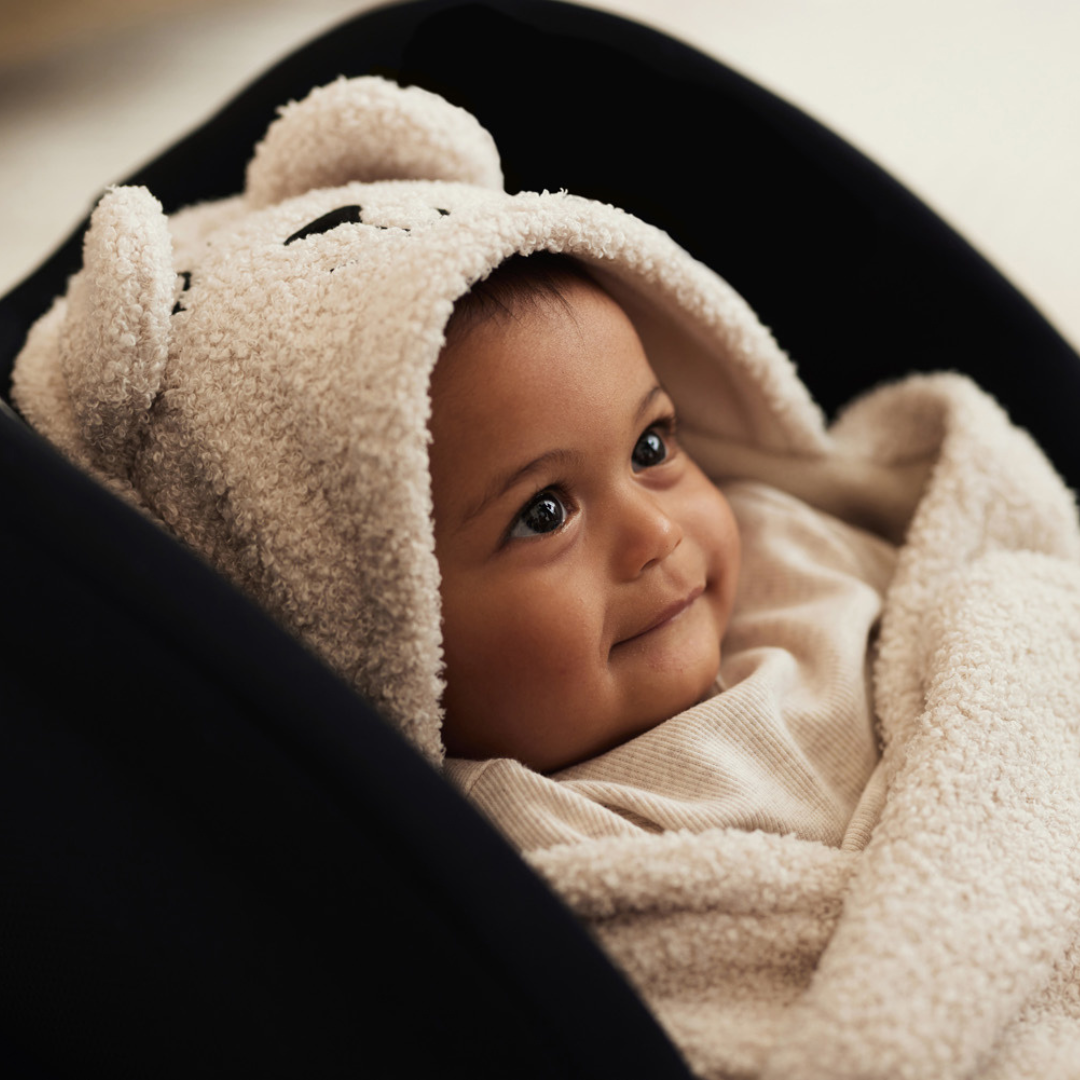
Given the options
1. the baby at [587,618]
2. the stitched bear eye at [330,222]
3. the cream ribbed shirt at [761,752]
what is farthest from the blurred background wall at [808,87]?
the stitched bear eye at [330,222]

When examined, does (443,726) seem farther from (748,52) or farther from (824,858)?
(748,52)

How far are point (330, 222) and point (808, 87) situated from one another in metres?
1.48

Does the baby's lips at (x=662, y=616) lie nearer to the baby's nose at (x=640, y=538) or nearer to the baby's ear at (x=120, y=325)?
the baby's nose at (x=640, y=538)

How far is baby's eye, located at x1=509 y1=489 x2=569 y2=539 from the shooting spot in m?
0.67

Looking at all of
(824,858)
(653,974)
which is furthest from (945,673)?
(653,974)

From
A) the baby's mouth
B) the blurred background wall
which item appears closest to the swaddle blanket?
the baby's mouth

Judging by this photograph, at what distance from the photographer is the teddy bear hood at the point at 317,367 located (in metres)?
0.60

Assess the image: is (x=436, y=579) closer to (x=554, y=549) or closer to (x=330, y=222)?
(x=554, y=549)

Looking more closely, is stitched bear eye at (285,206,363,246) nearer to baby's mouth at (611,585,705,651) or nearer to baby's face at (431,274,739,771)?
baby's face at (431,274,739,771)

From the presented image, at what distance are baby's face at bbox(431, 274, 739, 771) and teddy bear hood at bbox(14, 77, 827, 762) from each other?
0.13 feet

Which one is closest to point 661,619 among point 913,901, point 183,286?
point 913,901

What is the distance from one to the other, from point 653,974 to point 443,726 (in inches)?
7.6

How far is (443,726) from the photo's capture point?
69cm

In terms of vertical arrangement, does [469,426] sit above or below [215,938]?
above
